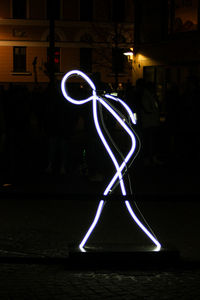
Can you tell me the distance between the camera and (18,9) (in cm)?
Answer: 4750

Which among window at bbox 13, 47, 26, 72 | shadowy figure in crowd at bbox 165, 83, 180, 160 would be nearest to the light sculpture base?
shadowy figure in crowd at bbox 165, 83, 180, 160

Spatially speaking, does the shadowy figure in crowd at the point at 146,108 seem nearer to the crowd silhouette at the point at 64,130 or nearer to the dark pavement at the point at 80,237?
the crowd silhouette at the point at 64,130

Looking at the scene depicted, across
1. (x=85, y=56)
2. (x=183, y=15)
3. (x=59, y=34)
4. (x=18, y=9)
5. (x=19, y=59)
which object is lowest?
(x=19, y=59)

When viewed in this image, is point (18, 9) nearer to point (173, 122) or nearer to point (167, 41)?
point (167, 41)

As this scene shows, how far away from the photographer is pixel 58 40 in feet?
158

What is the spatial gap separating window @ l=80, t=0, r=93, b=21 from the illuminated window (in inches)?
805

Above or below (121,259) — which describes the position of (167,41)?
above

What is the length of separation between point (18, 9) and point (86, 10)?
15.2 ft

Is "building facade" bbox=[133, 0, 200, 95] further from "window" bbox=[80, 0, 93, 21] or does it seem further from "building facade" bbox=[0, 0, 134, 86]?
"window" bbox=[80, 0, 93, 21]

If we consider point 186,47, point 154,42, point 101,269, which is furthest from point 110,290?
point 154,42

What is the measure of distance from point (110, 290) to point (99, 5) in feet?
143

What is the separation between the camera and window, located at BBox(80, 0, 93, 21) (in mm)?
48562

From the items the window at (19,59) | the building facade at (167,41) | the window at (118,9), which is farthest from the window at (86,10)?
the building facade at (167,41)

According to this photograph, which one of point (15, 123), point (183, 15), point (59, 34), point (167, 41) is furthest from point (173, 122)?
point (59, 34)
